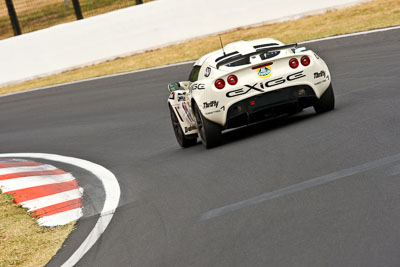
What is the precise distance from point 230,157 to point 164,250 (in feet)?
10.2

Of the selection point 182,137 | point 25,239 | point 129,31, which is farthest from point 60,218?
point 129,31

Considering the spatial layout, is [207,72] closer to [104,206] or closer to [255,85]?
[255,85]

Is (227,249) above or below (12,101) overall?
above

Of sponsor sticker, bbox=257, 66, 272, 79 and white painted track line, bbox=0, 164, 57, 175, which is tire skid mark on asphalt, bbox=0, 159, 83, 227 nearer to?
white painted track line, bbox=0, 164, 57, 175

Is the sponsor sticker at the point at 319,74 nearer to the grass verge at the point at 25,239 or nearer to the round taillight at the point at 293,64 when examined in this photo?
the round taillight at the point at 293,64

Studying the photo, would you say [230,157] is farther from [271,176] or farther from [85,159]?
[85,159]

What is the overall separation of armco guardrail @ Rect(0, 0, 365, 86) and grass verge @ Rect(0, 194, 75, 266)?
49.0 ft

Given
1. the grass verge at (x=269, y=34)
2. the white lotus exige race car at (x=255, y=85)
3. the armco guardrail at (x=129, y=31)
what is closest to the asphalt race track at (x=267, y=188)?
the white lotus exige race car at (x=255, y=85)

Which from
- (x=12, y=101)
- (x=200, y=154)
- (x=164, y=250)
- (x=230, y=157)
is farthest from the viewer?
(x=12, y=101)

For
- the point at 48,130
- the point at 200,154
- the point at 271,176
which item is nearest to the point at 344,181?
the point at 271,176

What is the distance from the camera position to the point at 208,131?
952 cm

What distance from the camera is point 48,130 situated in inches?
634

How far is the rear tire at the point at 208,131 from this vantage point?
9438 millimetres

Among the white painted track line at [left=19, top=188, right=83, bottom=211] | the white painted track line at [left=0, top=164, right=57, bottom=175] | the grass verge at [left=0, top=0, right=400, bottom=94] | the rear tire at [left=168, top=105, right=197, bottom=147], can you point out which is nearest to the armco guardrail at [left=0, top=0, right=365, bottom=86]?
the grass verge at [left=0, top=0, right=400, bottom=94]
